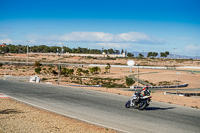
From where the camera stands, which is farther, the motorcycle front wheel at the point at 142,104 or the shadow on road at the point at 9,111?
the motorcycle front wheel at the point at 142,104

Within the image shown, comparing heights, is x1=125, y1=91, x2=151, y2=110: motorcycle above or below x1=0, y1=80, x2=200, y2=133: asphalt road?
above

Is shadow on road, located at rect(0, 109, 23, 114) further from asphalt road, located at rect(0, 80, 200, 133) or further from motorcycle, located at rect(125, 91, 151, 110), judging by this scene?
motorcycle, located at rect(125, 91, 151, 110)

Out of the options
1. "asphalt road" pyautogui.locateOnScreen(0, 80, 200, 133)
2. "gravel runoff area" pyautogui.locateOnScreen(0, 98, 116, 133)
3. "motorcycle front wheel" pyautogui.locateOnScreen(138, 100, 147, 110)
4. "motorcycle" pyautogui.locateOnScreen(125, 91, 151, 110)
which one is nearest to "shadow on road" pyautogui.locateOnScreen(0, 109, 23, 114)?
"gravel runoff area" pyautogui.locateOnScreen(0, 98, 116, 133)

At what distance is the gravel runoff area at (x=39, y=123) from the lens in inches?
409

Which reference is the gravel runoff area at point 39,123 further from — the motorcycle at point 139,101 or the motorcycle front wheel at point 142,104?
the motorcycle front wheel at point 142,104

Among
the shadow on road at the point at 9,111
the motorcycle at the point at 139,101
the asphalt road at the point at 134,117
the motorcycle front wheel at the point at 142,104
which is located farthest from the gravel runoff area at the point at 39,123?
the motorcycle front wheel at the point at 142,104

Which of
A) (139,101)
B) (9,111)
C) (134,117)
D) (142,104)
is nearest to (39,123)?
(9,111)

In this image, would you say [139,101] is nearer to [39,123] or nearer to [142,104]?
[142,104]

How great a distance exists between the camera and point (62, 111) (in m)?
15.0

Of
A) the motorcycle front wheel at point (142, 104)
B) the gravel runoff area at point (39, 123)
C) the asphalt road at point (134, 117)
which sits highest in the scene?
the motorcycle front wheel at point (142, 104)

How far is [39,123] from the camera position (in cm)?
1152

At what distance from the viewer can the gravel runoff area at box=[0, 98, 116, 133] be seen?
34.1 feet

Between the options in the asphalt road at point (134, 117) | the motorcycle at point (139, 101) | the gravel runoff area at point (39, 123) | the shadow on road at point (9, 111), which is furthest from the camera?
the motorcycle at point (139, 101)

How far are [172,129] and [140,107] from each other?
456cm
